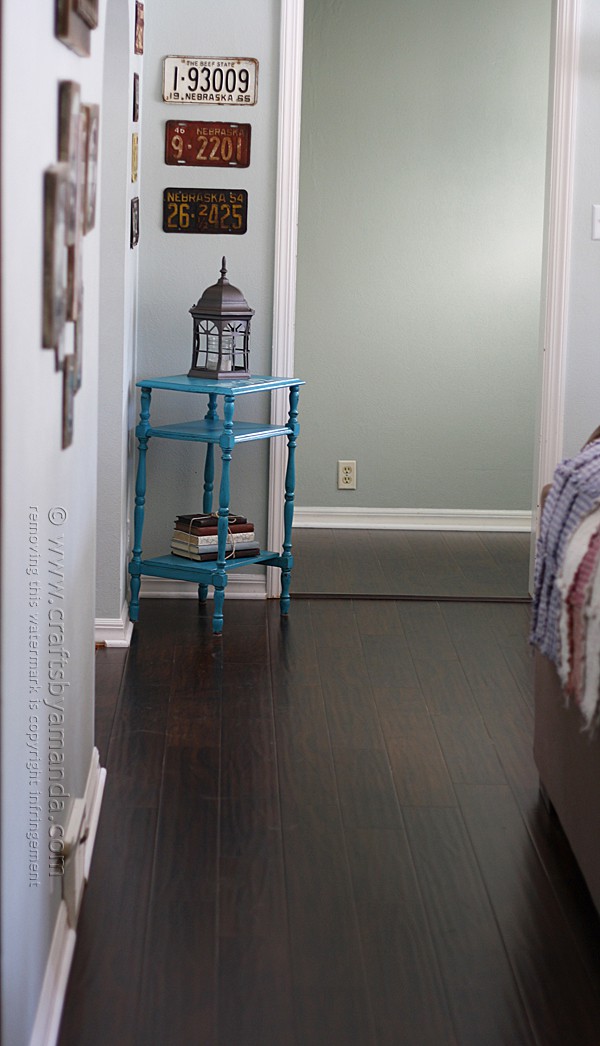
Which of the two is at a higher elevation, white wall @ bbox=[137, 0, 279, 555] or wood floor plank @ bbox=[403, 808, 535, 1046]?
white wall @ bbox=[137, 0, 279, 555]

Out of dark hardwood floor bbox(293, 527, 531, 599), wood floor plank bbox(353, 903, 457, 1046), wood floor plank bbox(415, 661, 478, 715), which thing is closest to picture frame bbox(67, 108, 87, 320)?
wood floor plank bbox(353, 903, 457, 1046)

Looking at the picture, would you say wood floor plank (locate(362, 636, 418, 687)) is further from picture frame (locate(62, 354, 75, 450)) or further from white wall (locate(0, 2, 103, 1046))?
picture frame (locate(62, 354, 75, 450))

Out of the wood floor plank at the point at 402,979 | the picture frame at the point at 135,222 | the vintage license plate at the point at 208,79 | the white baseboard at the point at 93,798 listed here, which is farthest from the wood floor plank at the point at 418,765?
the vintage license plate at the point at 208,79

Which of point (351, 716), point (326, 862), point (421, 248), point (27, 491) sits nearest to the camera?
point (27, 491)

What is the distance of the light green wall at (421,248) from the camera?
5.47 m

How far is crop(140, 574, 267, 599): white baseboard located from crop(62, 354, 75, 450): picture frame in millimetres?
2566

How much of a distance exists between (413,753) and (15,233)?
6.81ft

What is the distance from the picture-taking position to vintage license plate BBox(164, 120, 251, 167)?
169 inches

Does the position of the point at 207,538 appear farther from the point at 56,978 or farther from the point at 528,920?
the point at 56,978

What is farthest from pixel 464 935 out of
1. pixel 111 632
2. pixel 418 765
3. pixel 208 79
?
pixel 208 79

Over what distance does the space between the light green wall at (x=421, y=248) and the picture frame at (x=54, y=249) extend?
405 centimetres

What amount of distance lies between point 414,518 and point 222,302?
2062mm

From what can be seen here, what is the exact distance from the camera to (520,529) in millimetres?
5836

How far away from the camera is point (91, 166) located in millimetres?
2062
